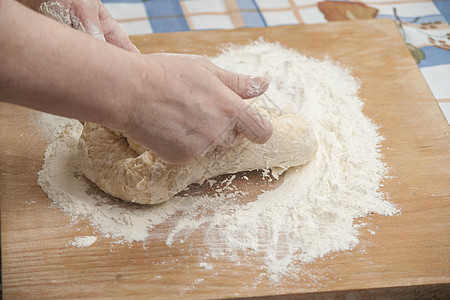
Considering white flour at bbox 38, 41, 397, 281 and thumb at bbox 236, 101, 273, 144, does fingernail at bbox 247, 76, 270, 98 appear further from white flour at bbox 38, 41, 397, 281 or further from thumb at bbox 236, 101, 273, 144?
white flour at bbox 38, 41, 397, 281

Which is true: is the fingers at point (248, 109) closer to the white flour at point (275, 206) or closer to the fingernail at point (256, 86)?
the fingernail at point (256, 86)

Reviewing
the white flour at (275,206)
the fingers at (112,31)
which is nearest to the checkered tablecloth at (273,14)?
the fingers at (112,31)

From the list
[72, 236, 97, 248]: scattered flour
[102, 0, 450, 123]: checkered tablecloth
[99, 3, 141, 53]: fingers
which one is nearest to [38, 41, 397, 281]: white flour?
[72, 236, 97, 248]: scattered flour

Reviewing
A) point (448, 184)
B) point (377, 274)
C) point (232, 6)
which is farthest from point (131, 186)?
point (232, 6)

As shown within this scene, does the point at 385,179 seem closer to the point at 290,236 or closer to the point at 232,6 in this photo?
the point at 290,236

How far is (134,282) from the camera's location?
1.33 m

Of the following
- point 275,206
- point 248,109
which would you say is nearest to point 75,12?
point 248,109

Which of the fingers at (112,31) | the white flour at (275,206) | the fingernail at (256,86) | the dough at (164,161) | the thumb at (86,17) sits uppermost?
the thumb at (86,17)

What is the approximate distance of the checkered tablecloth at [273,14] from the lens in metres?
2.49

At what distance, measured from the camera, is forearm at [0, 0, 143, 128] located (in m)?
1.04

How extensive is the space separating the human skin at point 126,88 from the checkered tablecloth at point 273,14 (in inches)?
49.3

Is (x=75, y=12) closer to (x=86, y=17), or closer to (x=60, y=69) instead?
(x=86, y=17)

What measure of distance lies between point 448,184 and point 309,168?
0.46 meters

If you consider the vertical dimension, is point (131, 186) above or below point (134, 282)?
above
